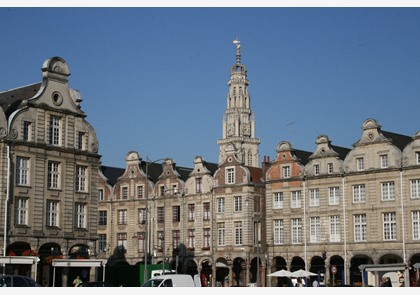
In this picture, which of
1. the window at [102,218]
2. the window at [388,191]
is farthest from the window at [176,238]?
the window at [388,191]

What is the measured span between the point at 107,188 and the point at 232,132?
148ft

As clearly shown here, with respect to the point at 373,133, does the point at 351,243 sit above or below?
below

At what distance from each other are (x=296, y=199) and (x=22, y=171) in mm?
24662

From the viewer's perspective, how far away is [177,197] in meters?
70.1

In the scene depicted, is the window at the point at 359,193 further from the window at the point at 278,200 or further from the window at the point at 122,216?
Answer: the window at the point at 122,216

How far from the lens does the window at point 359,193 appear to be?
5938cm

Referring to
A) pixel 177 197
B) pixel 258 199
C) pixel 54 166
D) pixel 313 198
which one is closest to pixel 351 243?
pixel 313 198

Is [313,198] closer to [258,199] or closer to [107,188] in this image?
[258,199]

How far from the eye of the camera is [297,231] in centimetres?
6297

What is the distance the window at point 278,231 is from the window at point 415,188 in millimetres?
11189

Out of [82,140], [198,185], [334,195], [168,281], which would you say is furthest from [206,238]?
[168,281]

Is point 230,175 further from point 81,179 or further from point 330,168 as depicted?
point 81,179

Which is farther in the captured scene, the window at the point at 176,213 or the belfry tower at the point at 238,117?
the belfry tower at the point at 238,117
